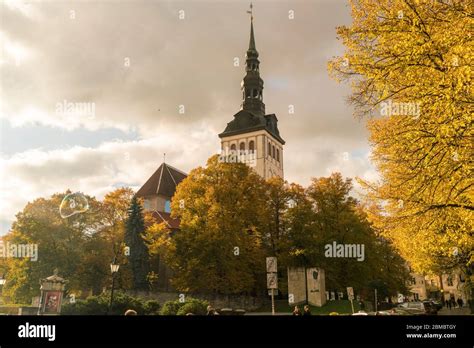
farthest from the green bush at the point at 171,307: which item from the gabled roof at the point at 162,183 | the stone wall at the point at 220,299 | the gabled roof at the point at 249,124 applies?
the gabled roof at the point at 249,124

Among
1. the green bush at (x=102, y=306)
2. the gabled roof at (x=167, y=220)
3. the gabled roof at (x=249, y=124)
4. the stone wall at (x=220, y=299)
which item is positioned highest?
the gabled roof at (x=249, y=124)

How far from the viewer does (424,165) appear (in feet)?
34.4

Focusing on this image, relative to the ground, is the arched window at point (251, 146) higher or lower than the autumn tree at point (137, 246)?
higher

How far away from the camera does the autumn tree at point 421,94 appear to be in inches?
357

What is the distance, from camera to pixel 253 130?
78562 mm

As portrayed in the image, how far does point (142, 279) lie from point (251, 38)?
56.9 m

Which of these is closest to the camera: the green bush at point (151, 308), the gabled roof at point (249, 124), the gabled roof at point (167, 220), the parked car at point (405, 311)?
the parked car at point (405, 311)

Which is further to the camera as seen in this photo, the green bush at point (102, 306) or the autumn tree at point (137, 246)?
the autumn tree at point (137, 246)

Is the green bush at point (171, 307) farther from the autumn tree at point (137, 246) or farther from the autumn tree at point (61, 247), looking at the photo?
the autumn tree at point (137, 246)

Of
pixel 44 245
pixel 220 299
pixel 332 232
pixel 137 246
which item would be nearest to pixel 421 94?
pixel 220 299

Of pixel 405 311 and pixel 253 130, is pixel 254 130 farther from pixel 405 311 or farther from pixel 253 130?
pixel 405 311
